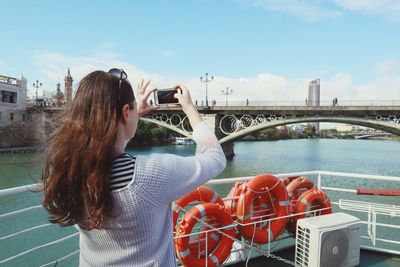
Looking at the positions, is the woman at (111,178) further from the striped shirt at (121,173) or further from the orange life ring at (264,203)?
the orange life ring at (264,203)

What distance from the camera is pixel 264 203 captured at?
304cm

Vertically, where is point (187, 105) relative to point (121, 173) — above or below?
above

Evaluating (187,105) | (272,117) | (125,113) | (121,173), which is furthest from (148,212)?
(272,117)

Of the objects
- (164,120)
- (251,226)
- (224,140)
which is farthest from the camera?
(164,120)

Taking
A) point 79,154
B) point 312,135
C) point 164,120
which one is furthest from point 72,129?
point 312,135

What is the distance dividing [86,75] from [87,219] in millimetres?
331

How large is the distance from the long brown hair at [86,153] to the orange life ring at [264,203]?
6.97ft

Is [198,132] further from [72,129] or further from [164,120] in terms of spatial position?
[164,120]

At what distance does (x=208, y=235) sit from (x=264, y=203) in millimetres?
594

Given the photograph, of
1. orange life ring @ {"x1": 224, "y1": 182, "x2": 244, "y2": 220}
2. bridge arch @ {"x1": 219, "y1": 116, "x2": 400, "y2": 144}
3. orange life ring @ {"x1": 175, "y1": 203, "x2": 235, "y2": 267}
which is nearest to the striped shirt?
orange life ring @ {"x1": 175, "y1": 203, "x2": 235, "y2": 267}

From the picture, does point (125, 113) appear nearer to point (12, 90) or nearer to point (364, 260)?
point (364, 260)

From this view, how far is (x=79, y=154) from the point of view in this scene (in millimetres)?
768

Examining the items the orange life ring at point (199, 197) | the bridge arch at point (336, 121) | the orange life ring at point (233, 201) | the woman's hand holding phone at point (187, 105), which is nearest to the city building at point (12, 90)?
the bridge arch at point (336, 121)

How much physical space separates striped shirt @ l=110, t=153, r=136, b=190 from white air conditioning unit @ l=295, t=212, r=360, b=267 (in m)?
2.15
